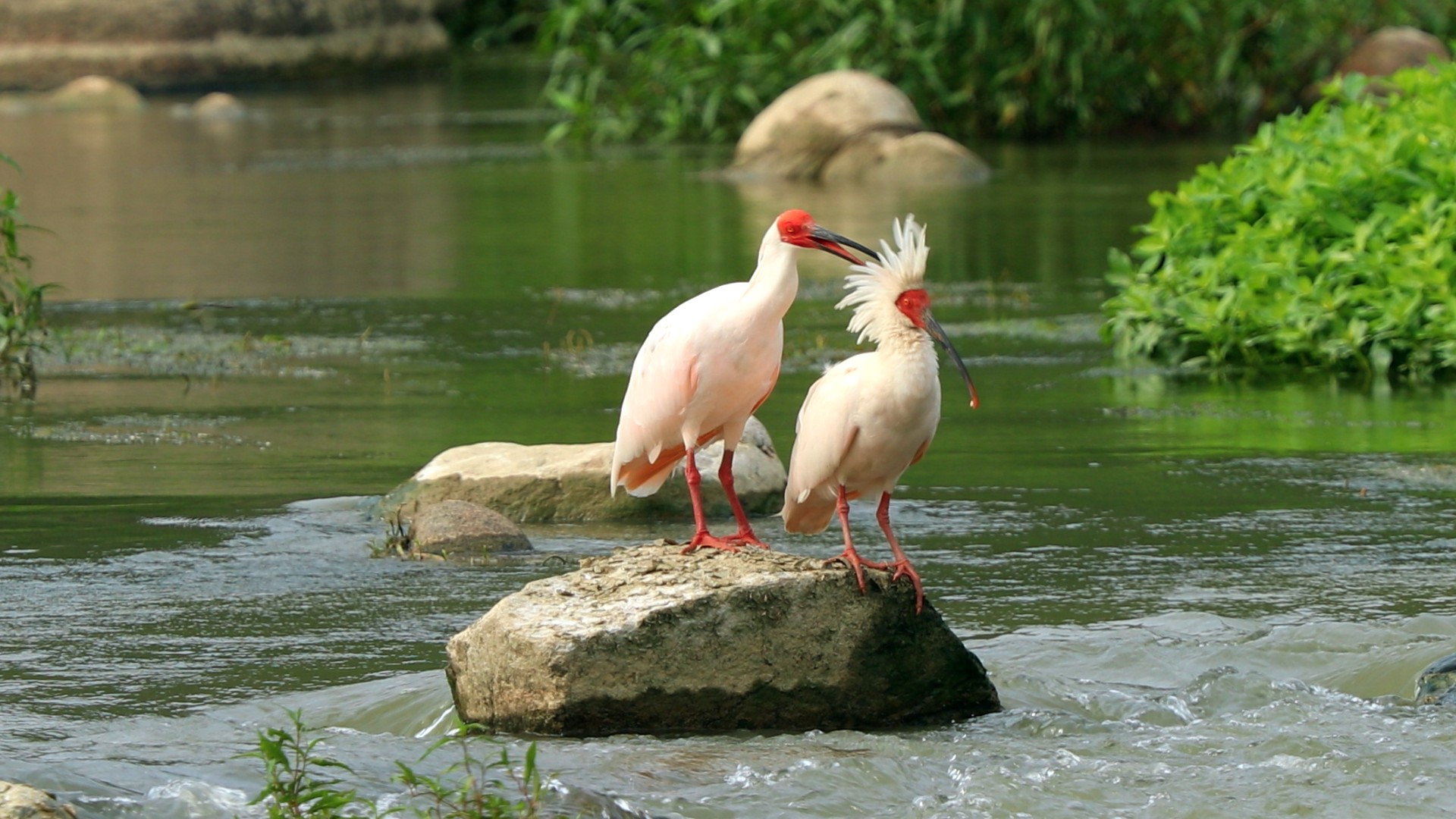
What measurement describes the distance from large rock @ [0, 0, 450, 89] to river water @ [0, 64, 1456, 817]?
16.9 m

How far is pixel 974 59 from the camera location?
22859mm

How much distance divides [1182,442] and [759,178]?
11.2 metres

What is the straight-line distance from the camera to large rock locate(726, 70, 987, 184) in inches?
780

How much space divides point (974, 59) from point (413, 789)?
18.6 metres

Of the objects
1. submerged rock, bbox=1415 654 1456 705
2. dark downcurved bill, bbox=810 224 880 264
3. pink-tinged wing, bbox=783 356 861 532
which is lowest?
submerged rock, bbox=1415 654 1456 705

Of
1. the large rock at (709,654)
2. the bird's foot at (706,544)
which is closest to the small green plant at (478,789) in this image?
the large rock at (709,654)

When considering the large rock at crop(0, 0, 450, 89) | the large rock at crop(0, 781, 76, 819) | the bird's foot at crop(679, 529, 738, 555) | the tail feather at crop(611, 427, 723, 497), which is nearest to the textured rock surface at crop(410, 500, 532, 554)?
the tail feather at crop(611, 427, 723, 497)

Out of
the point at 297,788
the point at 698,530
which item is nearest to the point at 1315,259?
the point at 698,530

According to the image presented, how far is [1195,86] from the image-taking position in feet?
76.9

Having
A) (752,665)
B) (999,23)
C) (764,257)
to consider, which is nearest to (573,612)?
(752,665)

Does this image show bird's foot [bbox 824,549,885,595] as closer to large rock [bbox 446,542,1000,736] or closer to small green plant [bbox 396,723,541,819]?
large rock [bbox 446,542,1000,736]

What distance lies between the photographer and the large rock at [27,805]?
457 centimetres

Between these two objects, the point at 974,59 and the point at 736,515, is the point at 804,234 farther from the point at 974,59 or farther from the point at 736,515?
the point at 974,59

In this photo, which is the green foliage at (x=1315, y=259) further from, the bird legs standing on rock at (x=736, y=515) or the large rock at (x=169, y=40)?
the large rock at (x=169, y=40)
